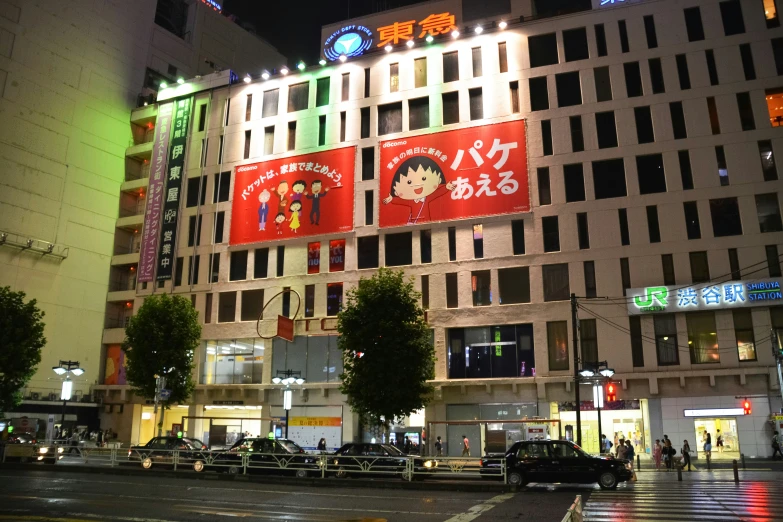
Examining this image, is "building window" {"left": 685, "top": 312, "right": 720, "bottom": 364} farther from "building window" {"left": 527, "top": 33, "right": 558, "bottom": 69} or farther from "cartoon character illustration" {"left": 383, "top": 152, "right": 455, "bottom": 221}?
"building window" {"left": 527, "top": 33, "right": 558, "bottom": 69}

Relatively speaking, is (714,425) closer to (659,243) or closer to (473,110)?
(659,243)

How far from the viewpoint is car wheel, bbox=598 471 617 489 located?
76.1ft

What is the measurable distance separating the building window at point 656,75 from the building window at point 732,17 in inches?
175

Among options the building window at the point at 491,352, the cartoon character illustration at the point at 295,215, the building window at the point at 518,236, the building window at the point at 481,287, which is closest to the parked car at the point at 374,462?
the building window at the point at 491,352

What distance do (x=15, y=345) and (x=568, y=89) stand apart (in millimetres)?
40565

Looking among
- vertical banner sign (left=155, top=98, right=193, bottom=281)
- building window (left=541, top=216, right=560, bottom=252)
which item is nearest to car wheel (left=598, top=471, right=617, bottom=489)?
building window (left=541, top=216, right=560, bottom=252)

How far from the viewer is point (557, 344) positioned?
40.4 m

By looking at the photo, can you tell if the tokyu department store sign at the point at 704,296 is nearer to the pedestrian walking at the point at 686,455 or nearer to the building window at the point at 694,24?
the pedestrian walking at the point at 686,455

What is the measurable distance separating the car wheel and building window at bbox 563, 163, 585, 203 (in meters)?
22.8

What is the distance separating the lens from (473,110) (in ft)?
153

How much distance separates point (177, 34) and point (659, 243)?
56.4 metres

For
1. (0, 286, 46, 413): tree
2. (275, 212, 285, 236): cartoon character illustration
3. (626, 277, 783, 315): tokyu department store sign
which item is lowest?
(0, 286, 46, 413): tree

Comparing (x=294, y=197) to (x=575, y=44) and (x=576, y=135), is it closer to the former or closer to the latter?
(x=576, y=135)

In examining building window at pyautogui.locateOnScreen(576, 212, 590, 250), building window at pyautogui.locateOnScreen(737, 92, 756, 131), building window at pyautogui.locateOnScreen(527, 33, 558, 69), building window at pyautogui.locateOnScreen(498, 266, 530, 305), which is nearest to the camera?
building window at pyautogui.locateOnScreen(737, 92, 756, 131)
